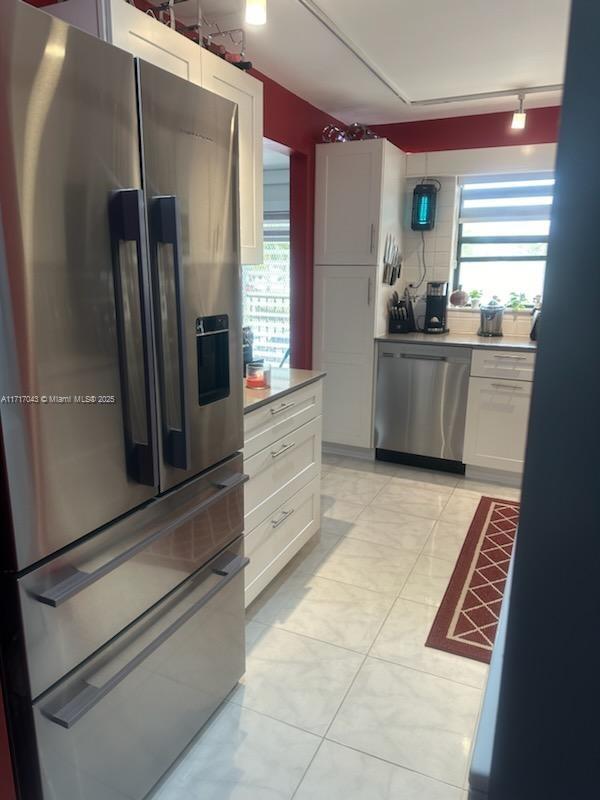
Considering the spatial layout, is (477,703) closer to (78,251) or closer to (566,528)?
(566,528)

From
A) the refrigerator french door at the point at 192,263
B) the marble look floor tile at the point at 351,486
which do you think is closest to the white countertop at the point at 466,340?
the marble look floor tile at the point at 351,486

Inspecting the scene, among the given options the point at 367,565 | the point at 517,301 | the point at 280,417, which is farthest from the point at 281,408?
the point at 517,301

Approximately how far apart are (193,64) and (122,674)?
6.54ft

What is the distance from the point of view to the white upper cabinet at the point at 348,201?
3.76m

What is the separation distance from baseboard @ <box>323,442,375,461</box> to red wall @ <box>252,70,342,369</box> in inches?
26.2

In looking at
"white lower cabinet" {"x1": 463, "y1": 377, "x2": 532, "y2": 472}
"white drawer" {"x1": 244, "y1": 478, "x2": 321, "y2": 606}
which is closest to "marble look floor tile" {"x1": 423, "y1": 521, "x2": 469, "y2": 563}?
"white drawer" {"x1": 244, "y1": 478, "x2": 321, "y2": 606}

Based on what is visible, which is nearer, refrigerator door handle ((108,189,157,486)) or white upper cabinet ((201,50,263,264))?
refrigerator door handle ((108,189,157,486))

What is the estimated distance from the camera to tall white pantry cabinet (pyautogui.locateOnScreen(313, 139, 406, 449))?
3.80m

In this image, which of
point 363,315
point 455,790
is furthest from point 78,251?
point 363,315

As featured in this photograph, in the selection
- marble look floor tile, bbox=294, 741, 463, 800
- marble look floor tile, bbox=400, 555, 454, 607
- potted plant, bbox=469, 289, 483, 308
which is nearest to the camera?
marble look floor tile, bbox=294, 741, 463, 800

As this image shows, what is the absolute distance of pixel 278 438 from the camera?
7.56 ft

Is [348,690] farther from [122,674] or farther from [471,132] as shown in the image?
[471,132]

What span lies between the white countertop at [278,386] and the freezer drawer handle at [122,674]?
57cm

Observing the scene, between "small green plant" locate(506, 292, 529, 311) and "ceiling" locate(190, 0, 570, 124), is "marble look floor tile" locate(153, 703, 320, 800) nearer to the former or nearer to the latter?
"ceiling" locate(190, 0, 570, 124)
